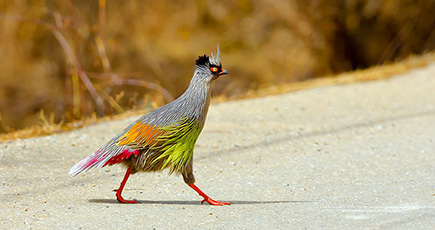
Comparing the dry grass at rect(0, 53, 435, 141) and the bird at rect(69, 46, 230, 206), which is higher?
the bird at rect(69, 46, 230, 206)

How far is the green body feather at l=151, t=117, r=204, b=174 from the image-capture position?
13.2 ft

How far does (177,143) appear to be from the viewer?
4051mm

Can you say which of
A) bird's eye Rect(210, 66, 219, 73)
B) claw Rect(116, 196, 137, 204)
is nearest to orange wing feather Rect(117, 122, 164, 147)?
claw Rect(116, 196, 137, 204)

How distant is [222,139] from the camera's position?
6.10 m

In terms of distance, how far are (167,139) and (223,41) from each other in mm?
8151

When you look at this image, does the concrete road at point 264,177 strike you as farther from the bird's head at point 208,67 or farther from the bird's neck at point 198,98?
the bird's head at point 208,67

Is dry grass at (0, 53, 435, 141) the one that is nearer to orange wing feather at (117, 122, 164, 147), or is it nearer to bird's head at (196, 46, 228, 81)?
orange wing feather at (117, 122, 164, 147)

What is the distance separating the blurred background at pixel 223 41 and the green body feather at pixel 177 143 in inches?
250

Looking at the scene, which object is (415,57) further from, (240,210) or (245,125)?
(240,210)

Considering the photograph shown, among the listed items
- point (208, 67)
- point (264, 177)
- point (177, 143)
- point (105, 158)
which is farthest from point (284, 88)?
point (105, 158)

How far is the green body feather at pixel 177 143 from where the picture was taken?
4016mm

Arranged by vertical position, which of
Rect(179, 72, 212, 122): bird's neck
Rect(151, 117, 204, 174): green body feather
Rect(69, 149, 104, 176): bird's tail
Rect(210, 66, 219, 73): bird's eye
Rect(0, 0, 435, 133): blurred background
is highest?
Rect(210, 66, 219, 73): bird's eye

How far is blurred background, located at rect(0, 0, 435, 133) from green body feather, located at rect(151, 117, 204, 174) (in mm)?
6350

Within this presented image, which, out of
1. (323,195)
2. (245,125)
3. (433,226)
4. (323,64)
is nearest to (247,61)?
(323,64)
